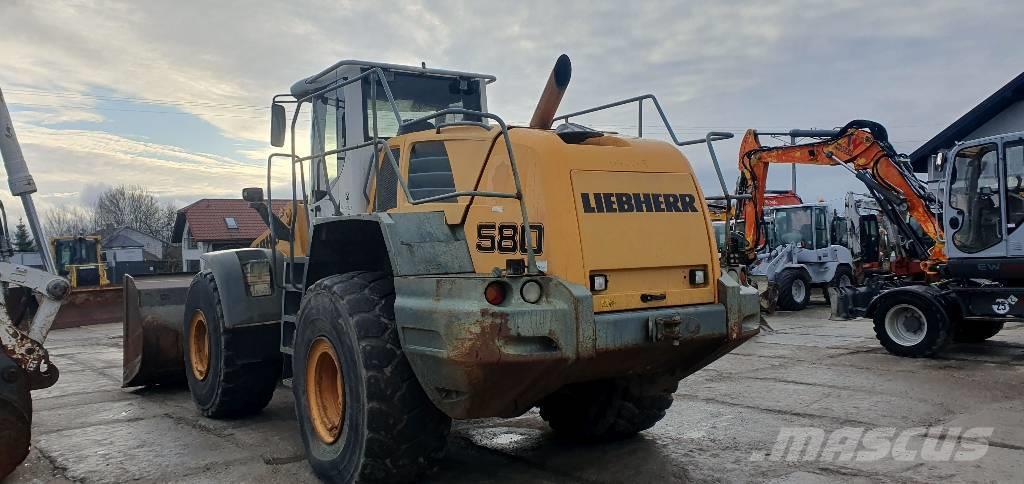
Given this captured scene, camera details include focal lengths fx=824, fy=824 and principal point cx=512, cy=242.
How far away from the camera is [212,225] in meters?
50.1

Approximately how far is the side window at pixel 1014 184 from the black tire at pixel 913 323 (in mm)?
1315

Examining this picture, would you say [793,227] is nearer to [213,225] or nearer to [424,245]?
[424,245]

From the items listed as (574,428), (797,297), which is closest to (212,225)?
(797,297)

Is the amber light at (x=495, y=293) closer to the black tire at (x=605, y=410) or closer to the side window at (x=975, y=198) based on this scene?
the black tire at (x=605, y=410)

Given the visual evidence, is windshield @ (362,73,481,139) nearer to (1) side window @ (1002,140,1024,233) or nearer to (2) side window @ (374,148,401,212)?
(2) side window @ (374,148,401,212)

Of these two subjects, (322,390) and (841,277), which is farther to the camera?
(841,277)

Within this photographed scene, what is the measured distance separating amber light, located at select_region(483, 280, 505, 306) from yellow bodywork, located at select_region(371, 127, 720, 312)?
31 centimetres

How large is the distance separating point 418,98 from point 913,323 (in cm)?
761

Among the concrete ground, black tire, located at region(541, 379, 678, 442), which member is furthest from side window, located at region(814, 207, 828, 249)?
black tire, located at region(541, 379, 678, 442)

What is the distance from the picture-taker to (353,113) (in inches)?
249

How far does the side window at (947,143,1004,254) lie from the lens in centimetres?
1013

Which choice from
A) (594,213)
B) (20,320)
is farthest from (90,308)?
(594,213)

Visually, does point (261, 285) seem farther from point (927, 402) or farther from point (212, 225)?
point (212, 225)

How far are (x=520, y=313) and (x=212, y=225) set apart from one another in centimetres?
4947
